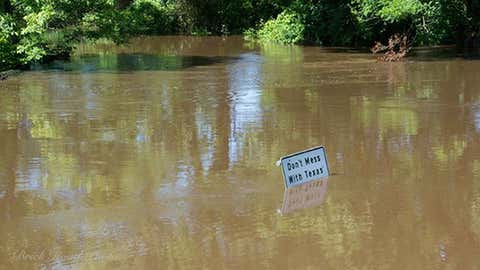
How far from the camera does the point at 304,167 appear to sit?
775 cm

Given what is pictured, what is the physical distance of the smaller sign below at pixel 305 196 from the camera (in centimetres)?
730

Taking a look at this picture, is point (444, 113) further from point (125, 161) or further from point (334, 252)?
point (334, 252)

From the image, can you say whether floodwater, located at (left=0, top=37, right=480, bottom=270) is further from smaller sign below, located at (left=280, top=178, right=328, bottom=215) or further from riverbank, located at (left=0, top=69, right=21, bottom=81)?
riverbank, located at (left=0, top=69, right=21, bottom=81)

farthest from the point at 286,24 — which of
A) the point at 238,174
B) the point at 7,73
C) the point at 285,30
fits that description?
the point at 238,174

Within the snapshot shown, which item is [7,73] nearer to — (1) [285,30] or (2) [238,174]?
(2) [238,174]

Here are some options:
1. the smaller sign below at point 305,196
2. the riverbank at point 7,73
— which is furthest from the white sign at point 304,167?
the riverbank at point 7,73

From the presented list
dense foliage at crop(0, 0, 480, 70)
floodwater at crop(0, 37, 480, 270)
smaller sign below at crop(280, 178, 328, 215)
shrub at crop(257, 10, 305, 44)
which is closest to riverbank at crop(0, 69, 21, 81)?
dense foliage at crop(0, 0, 480, 70)

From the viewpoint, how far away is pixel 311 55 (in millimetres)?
24109

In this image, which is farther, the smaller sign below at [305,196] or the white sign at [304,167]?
the white sign at [304,167]

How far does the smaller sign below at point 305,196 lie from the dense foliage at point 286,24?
45.9 ft

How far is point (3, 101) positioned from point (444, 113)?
30.3ft

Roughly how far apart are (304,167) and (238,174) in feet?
3.81

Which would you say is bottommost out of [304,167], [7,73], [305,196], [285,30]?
[305,196]

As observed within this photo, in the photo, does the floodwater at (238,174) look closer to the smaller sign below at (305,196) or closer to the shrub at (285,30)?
the smaller sign below at (305,196)
